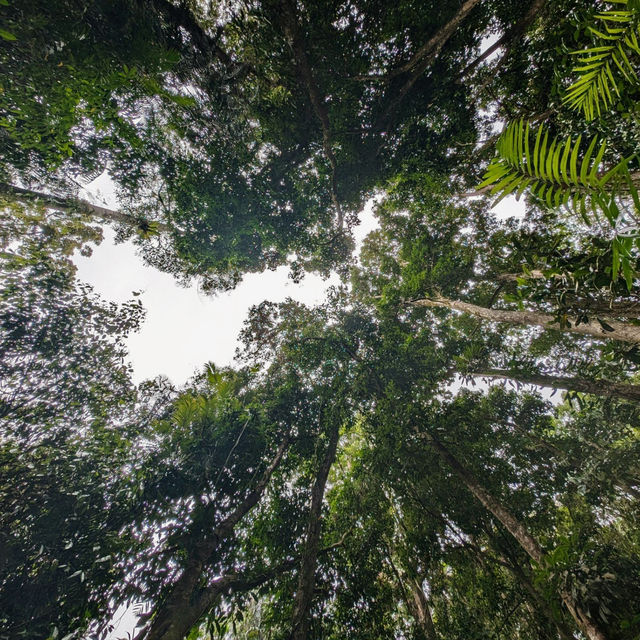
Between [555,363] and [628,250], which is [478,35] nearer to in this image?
[628,250]

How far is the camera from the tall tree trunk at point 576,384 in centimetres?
538

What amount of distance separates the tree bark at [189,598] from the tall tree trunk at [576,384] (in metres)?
7.77

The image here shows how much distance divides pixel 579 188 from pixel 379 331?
28.0 feet

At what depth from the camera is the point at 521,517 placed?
6.79 metres

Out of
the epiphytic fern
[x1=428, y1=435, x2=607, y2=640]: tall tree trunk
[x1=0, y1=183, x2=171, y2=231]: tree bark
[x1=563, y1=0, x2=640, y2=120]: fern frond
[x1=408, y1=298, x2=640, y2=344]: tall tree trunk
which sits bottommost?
[x1=428, y1=435, x2=607, y2=640]: tall tree trunk

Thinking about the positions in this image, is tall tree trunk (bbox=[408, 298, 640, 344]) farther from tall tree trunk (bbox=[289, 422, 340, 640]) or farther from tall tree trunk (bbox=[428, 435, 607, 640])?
tall tree trunk (bbox=[289, 422, 340, 640])

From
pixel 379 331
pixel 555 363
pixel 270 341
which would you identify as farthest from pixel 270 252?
pixel 555 363

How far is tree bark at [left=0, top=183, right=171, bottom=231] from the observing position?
6.78m

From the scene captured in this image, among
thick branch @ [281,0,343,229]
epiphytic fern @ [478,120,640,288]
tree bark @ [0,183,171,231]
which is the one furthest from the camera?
tree bark @ [0,183,171,231]

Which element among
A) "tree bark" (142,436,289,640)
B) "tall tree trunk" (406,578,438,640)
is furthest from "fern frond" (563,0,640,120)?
"tall tree trunk" (406,578,438,640)

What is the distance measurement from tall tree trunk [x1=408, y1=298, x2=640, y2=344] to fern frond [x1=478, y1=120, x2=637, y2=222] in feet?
6.05

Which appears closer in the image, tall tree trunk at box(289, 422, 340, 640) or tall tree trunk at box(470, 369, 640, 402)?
tall tree trunk at box(289, 422, 340, 640)

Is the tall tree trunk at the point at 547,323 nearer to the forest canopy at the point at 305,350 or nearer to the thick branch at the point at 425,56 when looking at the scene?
the forest canopy at the point at 305,350

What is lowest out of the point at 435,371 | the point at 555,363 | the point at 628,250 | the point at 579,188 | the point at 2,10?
the point at 555,363
